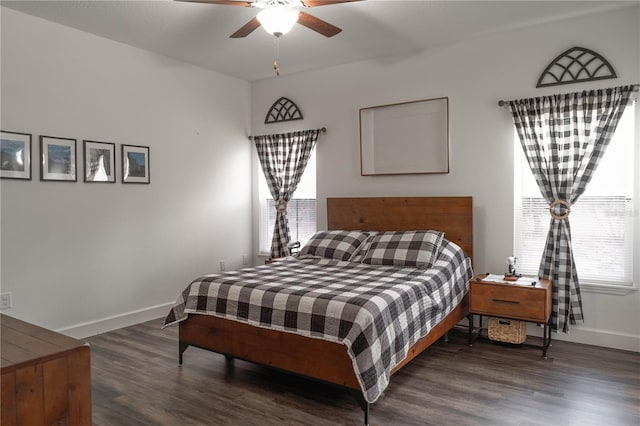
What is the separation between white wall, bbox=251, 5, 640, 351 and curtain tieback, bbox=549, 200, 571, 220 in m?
0.36

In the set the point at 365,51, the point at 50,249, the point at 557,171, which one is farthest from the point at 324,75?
the point at 50,249

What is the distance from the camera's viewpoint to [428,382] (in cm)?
300

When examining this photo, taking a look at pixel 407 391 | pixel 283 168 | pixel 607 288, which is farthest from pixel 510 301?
pixel 283 168

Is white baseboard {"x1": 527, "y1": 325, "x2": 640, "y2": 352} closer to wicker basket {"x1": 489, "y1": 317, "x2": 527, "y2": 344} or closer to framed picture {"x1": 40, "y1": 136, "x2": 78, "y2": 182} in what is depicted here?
wicker basket {"x1": 489, "y1": 317, "x2": 527, "y2": 344}

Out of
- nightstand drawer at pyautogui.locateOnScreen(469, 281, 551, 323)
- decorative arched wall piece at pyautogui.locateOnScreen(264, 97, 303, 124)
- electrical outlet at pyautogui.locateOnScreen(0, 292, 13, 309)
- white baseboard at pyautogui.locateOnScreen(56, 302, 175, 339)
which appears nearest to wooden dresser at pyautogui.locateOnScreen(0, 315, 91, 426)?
electrical outlet at pyautogui.locateOnScreen(0, 292, 13, 309)

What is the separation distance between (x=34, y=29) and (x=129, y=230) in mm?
1867

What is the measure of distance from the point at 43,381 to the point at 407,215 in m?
3.32

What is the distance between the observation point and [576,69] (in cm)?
371

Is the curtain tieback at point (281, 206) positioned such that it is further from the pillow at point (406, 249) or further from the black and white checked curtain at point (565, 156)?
the black and white checked curtain at point (565, 156)

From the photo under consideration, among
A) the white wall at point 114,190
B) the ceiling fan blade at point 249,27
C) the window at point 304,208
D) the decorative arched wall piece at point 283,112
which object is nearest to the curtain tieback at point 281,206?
the window at point 304,208

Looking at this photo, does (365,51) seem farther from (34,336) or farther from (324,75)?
(34,336)

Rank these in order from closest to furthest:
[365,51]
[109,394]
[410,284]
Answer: [109,394] → [410,284] → [365,51]

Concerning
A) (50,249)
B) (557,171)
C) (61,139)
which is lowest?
(50,249)

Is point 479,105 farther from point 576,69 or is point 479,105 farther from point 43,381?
point 43,381
